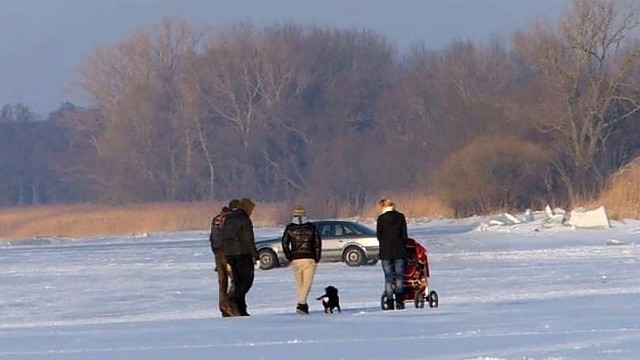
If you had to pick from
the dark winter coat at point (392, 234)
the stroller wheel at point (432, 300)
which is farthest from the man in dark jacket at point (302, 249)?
the stroller wheel at point (432, 300)

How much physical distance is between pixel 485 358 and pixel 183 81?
8834 centimetres

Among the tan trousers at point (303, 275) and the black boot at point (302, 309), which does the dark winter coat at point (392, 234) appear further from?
the black boot at point (302, 309)

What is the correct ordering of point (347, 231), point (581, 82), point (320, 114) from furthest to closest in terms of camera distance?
1. point (320, 114)
2. point (581, 82)
3. point (347, 231)

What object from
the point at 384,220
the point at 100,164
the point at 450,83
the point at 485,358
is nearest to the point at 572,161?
the point at 450,83

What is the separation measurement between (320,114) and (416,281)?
A: 7647 cm

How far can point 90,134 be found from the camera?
366 ft

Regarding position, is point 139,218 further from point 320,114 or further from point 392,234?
point 392,234

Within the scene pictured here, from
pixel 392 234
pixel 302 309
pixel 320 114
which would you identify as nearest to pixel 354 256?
pixel 392 234

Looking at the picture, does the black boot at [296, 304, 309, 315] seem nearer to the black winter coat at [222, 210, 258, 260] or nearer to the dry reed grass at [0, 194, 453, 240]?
the black winter coat at [222, 210, 258, 260]

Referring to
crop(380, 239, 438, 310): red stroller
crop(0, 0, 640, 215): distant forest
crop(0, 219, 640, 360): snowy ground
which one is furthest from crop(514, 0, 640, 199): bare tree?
crop(380, 239, 438, 310): red stroller

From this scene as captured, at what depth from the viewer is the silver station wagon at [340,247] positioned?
123 feet

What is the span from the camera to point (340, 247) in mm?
37844

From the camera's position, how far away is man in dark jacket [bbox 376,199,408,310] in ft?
69.7

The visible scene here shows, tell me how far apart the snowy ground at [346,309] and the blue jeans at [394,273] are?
407 mm
